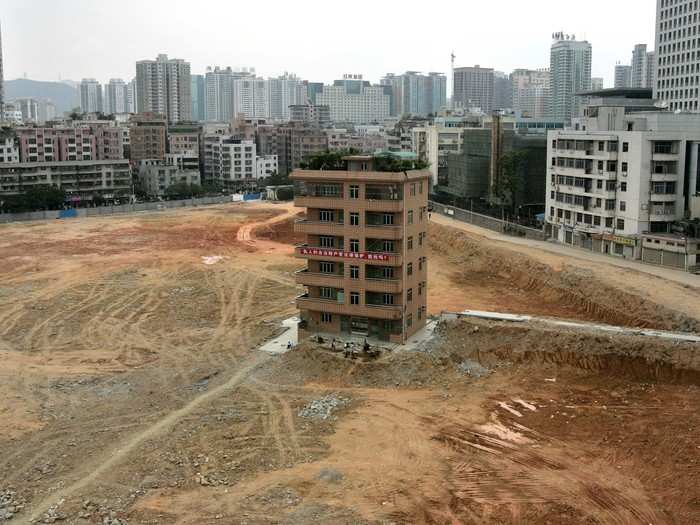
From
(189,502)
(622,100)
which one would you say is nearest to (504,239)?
(622,100)

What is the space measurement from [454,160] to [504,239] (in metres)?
33.5

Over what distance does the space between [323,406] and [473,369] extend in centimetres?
842

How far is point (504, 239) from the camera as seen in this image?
2717 inches

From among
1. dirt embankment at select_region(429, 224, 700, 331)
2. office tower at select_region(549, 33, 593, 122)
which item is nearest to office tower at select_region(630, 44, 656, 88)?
office tower at select_region(549, 33, 593, 122)

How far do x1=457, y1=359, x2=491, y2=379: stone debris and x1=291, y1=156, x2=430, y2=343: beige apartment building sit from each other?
347cm

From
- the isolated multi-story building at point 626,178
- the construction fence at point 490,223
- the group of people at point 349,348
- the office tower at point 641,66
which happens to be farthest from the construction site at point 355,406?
the office tower at point 641,66

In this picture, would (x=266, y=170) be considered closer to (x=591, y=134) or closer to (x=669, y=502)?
(x=591, y=134)

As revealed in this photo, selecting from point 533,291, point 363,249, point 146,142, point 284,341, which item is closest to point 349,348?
point 363,249

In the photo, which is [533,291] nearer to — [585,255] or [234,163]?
[585,255]

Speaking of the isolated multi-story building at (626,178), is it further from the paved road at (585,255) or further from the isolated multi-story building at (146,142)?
the isolated multi-story building at (146,142)

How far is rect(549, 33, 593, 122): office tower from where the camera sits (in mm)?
195750

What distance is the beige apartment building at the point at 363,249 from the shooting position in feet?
Answer: 125

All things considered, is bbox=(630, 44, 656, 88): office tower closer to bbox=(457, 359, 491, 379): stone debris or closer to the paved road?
the paved road

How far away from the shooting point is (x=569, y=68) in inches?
7726
